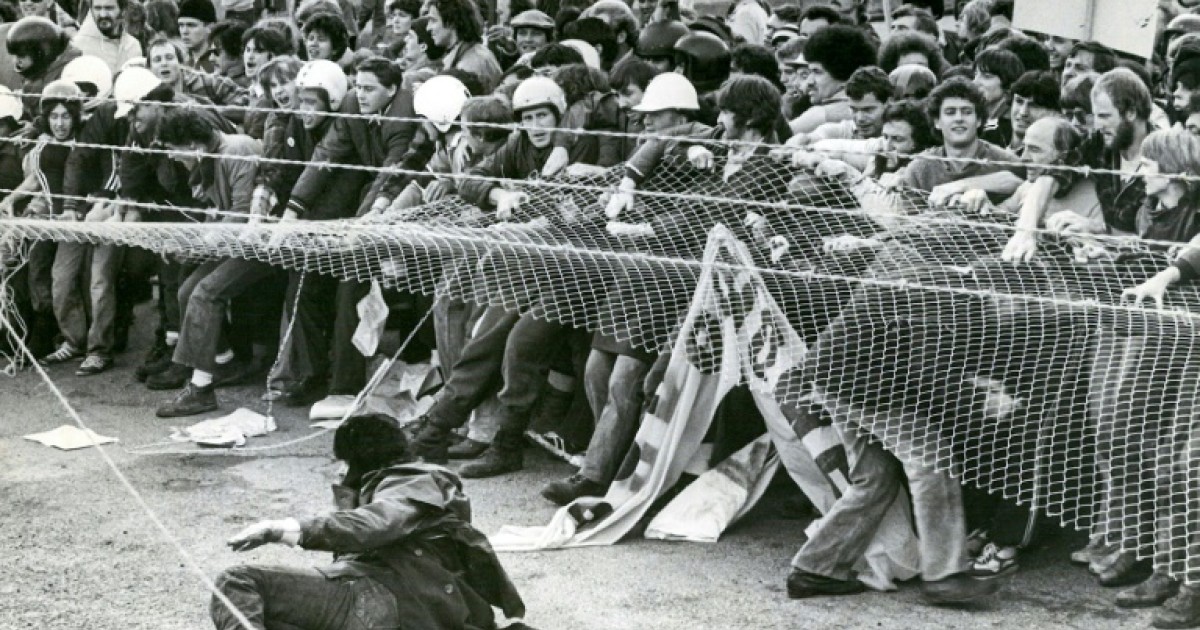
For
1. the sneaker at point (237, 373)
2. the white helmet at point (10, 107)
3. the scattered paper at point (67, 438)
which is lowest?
the sneaker at point (237, 373)

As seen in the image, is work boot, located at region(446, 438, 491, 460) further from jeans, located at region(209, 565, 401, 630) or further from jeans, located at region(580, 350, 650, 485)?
jeans, located at region(209, 565, 401, 630)

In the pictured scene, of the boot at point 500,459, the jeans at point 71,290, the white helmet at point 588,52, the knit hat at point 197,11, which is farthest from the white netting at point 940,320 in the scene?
the knit hat at point 197,11

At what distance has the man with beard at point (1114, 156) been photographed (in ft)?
22.6

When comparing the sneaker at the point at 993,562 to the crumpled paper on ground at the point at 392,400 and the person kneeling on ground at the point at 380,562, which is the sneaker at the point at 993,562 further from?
the crumpled paper on ground at the point at 392,400

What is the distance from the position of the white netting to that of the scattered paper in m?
2.32

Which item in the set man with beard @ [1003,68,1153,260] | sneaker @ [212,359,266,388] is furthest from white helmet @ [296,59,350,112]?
man with beard @ [1003,68,1153,260]

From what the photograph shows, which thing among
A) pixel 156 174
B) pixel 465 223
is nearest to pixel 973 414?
pixel 465 223

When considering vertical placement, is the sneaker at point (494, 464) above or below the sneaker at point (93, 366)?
above

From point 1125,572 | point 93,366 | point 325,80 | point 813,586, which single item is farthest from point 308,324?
point 1125,572

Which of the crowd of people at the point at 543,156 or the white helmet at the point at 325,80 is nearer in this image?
the crowd of people at the point at 543,156

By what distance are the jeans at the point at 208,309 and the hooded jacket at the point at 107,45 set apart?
357cm

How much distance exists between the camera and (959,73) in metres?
9.00

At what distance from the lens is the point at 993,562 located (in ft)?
22.4

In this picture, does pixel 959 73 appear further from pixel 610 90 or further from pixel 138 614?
pixel 138 614
